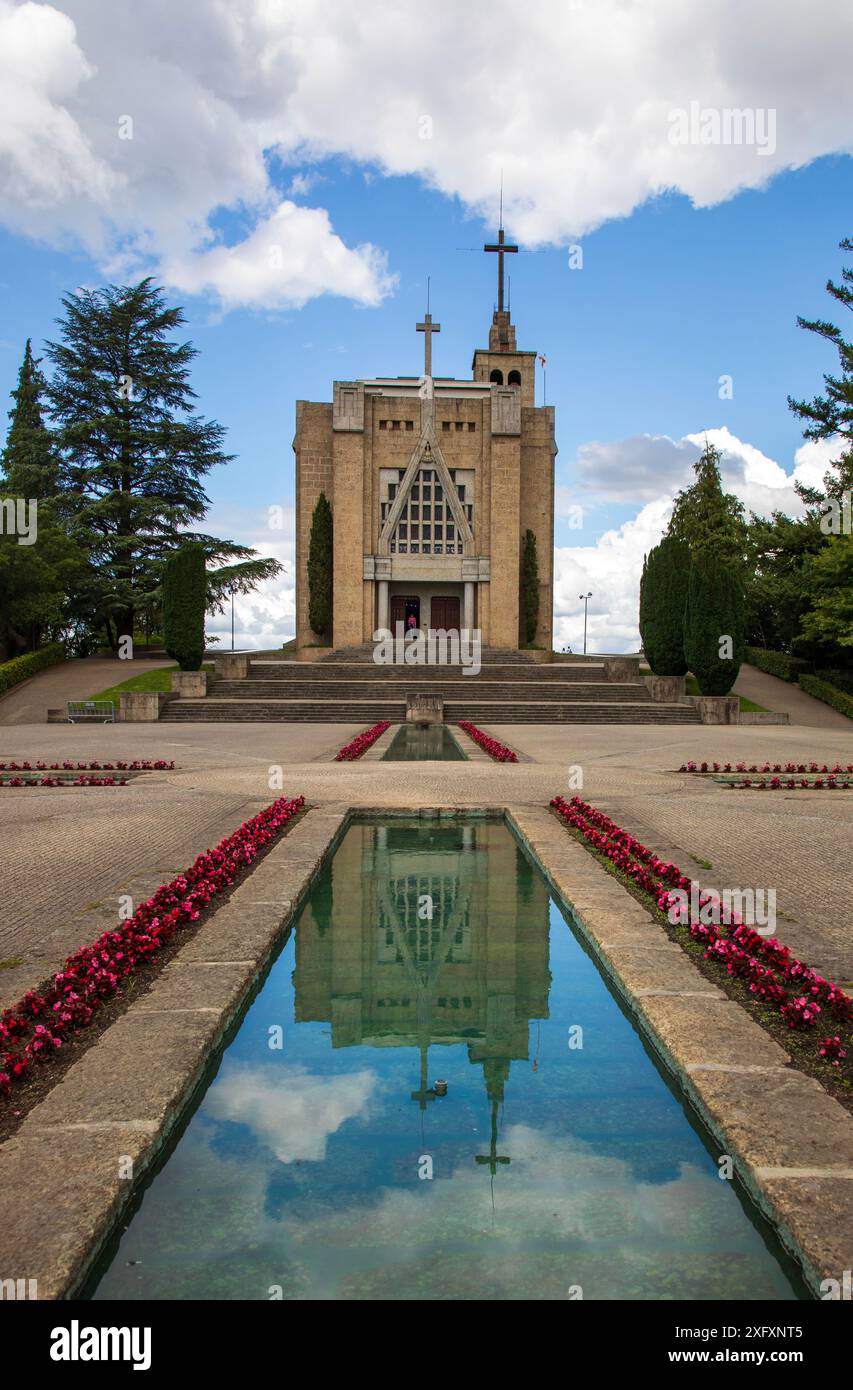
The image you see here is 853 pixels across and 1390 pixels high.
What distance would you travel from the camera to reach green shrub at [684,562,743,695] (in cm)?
2764

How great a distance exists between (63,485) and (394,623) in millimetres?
14869

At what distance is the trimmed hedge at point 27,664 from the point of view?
99.2 feet

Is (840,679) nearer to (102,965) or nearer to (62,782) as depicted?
(62,782)

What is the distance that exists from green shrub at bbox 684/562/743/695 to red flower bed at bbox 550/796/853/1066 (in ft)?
69.1

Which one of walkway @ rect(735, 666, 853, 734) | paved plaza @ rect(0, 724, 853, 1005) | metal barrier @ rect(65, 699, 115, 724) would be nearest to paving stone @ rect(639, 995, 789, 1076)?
paved plaza @ rect(0, 724, 853, 1005)

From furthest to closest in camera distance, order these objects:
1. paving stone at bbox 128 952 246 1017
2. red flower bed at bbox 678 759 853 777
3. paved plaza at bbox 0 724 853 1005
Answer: red flower bed at bbox 678 759 853 777, paved plaza at bbox 0 724 853 1005, paving stone at bbox 128 952 246 1017

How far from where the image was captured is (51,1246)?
2500 millimetres

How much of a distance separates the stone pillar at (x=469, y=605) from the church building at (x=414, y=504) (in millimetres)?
40

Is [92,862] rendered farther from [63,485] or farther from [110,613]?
[63,485]

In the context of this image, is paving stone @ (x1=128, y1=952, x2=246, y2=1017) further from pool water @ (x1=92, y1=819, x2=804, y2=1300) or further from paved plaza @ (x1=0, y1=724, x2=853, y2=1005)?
paved plaza @ (x1=0, y1=724, x2=853, y2=1005)

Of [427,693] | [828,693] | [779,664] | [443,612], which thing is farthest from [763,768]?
[443,612]

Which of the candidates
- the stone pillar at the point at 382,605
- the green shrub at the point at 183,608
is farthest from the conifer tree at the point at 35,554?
the stone pillar at the point at 382,605

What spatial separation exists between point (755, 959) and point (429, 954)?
1715 millimetres

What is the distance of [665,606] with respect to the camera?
3056cm
